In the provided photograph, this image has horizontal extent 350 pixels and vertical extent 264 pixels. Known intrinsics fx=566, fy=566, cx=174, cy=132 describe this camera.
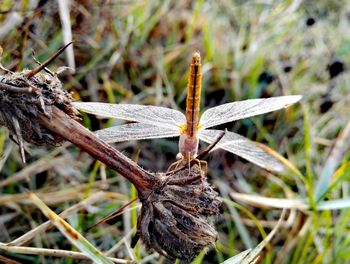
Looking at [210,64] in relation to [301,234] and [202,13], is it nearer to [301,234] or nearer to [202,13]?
[202,13]

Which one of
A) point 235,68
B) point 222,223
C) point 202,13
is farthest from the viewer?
point 202,13

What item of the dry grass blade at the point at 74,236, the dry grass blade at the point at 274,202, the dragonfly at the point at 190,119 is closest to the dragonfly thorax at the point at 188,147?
the dragonfly at the point at 190,119

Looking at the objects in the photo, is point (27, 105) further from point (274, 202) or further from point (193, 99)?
point (274, 202)

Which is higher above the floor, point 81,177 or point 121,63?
point 121,63

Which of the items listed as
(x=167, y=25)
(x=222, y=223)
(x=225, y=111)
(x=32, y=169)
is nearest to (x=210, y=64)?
(x=167, y=25)

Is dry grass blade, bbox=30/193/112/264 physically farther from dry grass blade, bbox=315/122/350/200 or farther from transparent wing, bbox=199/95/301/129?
dry grass blade, bbox=315/122/350/200

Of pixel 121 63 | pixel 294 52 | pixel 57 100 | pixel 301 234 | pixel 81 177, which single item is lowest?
pixel 301 234

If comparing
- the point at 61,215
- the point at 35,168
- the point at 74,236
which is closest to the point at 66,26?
the point at 35,168
